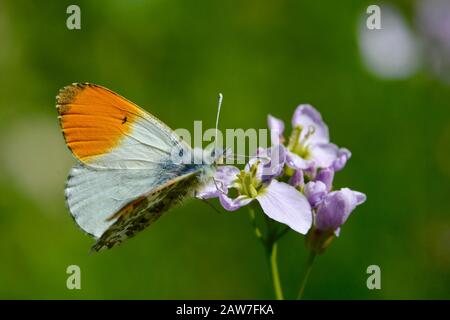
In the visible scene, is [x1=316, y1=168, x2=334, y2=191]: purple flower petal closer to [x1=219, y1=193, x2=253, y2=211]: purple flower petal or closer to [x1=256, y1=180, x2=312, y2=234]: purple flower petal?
[x1=256, y1=180, x2=312, y2=234]: purple flower petal

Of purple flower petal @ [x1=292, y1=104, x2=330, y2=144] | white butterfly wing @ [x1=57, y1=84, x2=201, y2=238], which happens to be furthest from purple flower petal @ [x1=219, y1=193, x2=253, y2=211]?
purple flower petal @ [x1=292, y1=104, x2=330, y2=144]

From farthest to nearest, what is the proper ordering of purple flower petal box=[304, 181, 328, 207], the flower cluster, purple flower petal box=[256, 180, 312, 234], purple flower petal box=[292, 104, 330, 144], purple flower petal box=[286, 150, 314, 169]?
purple flower petal box=[292, 104, 330, 144] → purple flower petal box=[286, 150, 314, 169] → purple flower petal box=[304, 181, 328, 207] → the flower cluster → purple flower petal box=[256, 180, 312, 234]

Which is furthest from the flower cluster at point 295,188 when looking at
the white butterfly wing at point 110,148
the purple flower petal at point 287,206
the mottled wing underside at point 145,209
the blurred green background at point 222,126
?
the blurred green background at point 222,126

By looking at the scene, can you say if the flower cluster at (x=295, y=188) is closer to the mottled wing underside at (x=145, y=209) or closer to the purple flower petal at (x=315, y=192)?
the purple flower petal at (x=315, y=192)

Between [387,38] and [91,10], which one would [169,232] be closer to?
[91,10]

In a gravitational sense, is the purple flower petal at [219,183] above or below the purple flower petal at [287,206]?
above

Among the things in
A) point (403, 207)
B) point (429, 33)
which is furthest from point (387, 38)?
point (403, 207)
